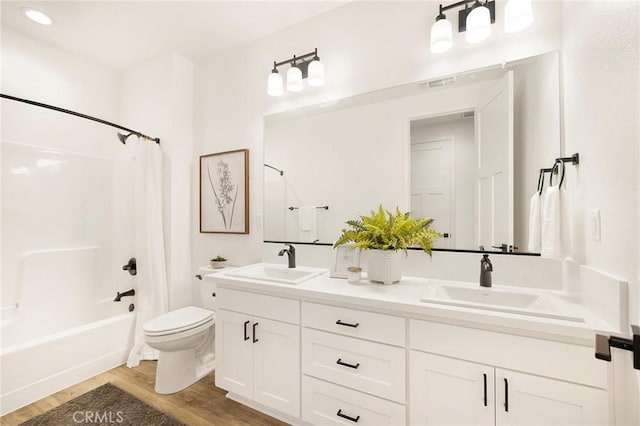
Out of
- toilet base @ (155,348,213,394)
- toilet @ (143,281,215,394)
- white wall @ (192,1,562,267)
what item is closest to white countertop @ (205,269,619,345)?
toilet @ (143,281,215,394)

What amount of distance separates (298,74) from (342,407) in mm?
2146

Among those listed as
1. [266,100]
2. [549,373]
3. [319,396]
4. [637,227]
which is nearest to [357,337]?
[319,396]

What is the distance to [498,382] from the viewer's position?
1.04m

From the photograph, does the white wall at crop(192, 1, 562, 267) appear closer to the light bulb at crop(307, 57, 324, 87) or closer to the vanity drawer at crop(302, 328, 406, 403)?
the light bulb at crop(307, 57, 324, 87)

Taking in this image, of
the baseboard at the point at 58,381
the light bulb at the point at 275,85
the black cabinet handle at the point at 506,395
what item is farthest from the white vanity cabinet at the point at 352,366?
the baseboard at the point at 58,381

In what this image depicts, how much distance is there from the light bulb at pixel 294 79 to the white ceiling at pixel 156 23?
16.6 inches

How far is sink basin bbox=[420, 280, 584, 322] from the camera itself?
1.07 metres

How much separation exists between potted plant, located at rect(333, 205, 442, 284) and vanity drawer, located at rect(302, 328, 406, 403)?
0.39 m

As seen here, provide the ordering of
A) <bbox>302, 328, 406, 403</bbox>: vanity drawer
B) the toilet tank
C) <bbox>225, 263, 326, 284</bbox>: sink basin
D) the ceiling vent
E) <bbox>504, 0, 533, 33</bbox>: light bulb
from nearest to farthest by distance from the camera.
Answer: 1. <bbox>302, 328, 406, 403</bbox>: vanity drawer
2. <bbox>504, 0, 533, 33</bbox>: light bulb
3. the ceiling vent
4. <bbox>225, 263, 326, 284</bbox>: sink basin
5. the toilet tank

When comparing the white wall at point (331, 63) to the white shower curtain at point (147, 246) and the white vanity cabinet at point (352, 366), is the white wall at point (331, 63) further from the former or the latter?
the white vanity cabinet at point (352, 366)

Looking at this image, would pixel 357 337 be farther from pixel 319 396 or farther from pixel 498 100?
pixel 498 100

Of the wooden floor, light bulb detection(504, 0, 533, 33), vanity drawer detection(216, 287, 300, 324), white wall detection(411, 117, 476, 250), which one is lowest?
the wooden floor

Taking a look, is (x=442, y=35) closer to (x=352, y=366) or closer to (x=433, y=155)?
(x=433, y=155)

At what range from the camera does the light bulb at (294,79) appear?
2.00 meters
